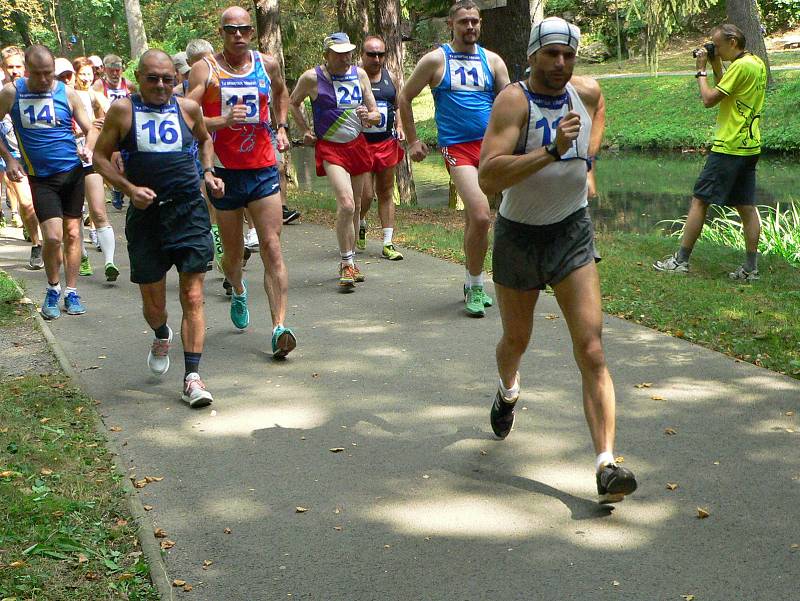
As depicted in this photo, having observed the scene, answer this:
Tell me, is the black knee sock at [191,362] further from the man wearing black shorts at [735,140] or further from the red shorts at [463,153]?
the man wearing black shorts at [735,140]

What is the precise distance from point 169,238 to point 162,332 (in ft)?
2.35

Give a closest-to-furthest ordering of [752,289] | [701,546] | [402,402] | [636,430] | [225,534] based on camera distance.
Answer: [701,546] → [225,534] → [636,430] → [402,402] → [752,289]

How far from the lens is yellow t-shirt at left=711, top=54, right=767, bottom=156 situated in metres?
8.95

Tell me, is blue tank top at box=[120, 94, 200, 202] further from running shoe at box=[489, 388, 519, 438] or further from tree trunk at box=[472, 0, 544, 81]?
tree trunk at box=[472, 0, 544, 81]

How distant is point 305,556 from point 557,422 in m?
1.95

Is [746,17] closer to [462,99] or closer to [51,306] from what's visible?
[462,99]

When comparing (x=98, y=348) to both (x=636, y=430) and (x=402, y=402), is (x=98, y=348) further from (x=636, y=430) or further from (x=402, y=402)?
(x=636, y=430)

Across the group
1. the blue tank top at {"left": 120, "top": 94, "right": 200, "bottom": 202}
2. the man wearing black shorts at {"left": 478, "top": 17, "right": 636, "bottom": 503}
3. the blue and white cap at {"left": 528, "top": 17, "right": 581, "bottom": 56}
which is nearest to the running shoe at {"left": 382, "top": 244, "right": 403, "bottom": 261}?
the blue tank top at {"left": 120, "top": 94, "right": 200, "bottom": 202}

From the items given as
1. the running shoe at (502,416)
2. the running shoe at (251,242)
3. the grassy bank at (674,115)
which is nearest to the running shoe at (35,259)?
the running shoe at (251,242)

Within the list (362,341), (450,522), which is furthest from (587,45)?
(450,522)

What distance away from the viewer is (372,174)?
10.9 m

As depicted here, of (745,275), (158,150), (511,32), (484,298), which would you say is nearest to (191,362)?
(158,150)

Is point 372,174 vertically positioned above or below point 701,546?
above

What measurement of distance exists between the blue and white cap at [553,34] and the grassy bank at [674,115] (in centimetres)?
2268
